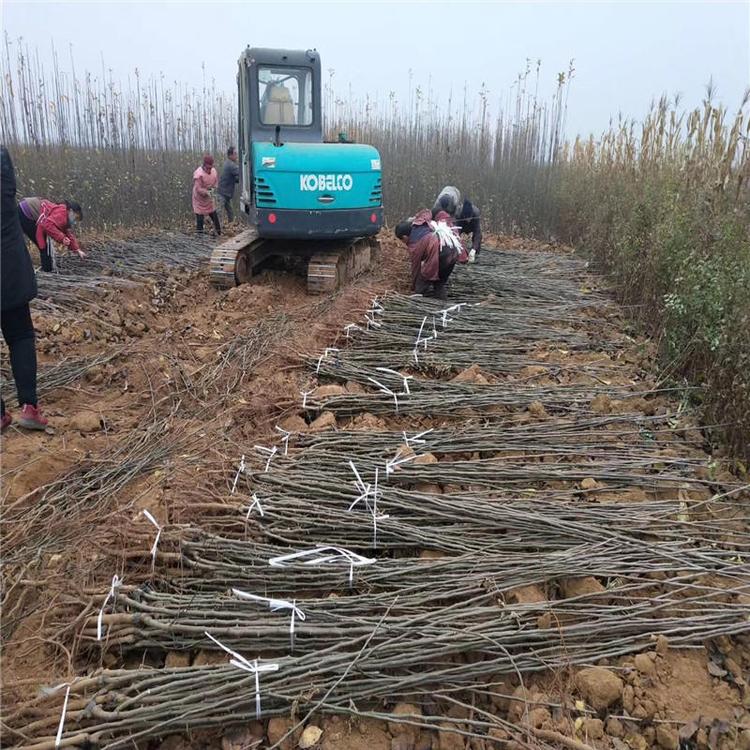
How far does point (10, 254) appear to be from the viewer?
11.1 ft

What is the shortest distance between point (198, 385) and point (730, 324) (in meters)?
3.75

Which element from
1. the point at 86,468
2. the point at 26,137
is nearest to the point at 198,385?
the point at 86,468

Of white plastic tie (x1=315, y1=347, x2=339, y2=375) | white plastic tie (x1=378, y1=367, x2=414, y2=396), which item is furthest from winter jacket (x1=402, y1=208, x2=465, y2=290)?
white plastic tie (x1=378, y1=367, x2=414, y2=396)

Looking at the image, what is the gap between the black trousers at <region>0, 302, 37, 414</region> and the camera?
3.51m

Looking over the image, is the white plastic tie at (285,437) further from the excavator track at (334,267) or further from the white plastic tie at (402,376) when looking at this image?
the excavator track at (334,267)

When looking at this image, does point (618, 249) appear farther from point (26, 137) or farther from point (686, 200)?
point (26, 137)

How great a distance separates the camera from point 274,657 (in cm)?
201

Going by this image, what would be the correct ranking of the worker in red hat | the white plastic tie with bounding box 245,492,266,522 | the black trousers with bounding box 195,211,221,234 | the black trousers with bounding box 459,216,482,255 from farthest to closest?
the black trousers with bounding box 195,211,221,234 < the worker in red hat < the black trousers with bounding box 459,216,482,255 < the white plastic tie with bounding box 245,492,266,522

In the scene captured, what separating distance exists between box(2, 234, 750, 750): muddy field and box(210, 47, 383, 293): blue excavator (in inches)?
106

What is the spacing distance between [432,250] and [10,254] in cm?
399

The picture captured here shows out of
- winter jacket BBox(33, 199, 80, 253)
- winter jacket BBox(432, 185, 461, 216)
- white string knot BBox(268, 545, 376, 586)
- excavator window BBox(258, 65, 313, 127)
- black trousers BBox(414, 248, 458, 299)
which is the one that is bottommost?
white string knot BBox(268, 545, 376, 586)

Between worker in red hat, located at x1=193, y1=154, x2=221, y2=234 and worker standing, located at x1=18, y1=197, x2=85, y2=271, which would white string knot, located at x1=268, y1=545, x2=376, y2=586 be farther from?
worker in red hat, located at x1=193, y1=154, x2=221, y2=234

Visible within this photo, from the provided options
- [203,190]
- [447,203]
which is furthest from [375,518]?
[203,190]

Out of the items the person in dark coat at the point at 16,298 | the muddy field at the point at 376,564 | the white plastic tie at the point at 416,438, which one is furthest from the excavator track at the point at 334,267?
the white plastic tie at the point at 416,438
